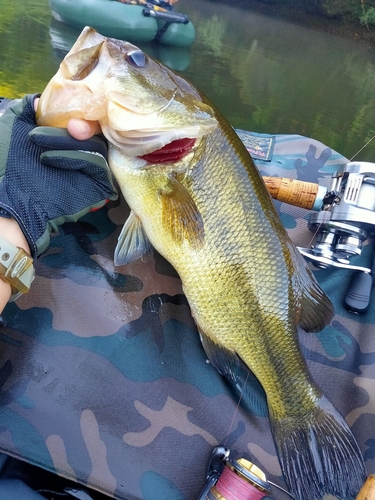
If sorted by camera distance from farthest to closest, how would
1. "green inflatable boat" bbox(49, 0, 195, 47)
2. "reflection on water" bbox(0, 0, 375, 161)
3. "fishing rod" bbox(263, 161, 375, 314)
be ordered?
1. "green inflatable boat" bbox(49, 0, 195, 47)
2. "reflection on water" bbox(0, 0, 375, 161)
3. "fishing rod" bbox(263, 161, 375, 314)

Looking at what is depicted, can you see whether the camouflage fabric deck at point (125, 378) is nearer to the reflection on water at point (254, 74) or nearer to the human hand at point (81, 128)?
the human hand at point (81, 128)

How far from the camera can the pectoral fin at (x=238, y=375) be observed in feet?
5.79

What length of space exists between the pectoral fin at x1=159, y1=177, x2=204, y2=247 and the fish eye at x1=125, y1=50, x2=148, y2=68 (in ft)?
1.56

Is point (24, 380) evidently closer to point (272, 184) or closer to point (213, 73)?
point (272, 184)

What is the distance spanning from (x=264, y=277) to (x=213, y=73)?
392 inches

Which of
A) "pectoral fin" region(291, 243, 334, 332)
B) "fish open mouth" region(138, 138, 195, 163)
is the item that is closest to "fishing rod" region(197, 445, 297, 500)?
"pectoral fin" region(291, 243, 334, 332)

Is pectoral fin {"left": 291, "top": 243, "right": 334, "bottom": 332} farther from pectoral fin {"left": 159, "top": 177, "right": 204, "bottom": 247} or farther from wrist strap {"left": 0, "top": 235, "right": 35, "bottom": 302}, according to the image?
wrist strap {"left": 0, "top": 235, "right": 35, "bottom": 302}

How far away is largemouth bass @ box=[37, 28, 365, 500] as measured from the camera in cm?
169

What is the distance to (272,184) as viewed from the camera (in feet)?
7.04

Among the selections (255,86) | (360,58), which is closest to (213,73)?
(255,86)

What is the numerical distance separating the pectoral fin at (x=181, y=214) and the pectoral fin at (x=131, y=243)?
13 centimetres

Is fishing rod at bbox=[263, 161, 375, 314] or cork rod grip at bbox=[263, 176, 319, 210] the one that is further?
cork rod grip at bbox=[263, 176, 319, 210]

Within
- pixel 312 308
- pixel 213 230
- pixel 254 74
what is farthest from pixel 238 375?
pixel 254 74

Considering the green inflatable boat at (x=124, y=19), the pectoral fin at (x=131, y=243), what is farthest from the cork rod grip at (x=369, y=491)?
the green inflatable boat at (x=124, y=19)
